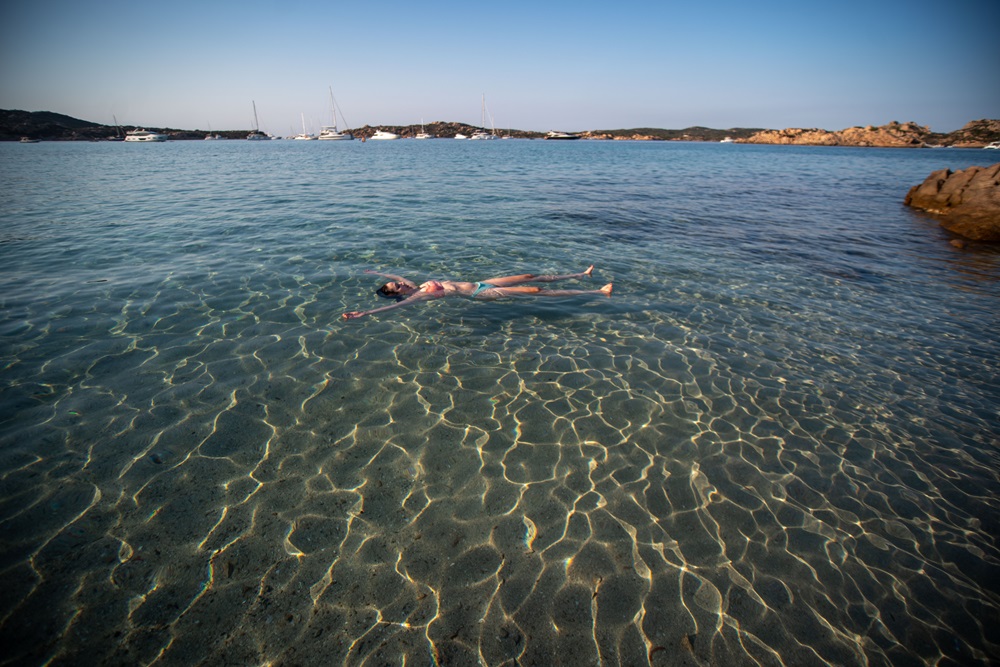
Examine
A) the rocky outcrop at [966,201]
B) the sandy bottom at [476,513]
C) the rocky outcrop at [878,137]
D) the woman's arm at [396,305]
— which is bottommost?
the sandy bottom at [476,513]

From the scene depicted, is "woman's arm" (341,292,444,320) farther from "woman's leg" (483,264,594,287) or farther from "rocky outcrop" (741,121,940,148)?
"rocky outcrop" (741,121,940,148)

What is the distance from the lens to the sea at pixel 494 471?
3.48m

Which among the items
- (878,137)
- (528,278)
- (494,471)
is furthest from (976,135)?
(494,471)

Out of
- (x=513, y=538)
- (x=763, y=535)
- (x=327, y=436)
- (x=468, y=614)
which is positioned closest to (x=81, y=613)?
(x=327, y=436)

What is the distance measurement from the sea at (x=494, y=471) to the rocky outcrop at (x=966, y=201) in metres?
8.89

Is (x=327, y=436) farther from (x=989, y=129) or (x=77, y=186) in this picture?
(x=989, y=129)

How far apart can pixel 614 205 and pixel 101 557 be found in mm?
22827

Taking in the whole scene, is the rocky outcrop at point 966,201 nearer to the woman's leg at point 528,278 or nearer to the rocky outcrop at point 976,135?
the woman's leg at point 528,278

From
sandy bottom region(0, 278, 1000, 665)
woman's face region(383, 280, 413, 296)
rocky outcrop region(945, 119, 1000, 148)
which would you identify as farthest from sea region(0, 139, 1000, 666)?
rocky outcrop region(945, 119, 1000, 148)

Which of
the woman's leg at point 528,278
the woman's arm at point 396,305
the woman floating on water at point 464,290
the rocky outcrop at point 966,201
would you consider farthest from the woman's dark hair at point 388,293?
the rocky outcrop at point 966,201

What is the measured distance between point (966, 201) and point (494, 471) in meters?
27.7

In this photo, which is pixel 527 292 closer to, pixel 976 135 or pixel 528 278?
pixel 528 278

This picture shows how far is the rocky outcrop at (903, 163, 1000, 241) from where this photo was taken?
1705 cm

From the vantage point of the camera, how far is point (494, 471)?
16.5ft
